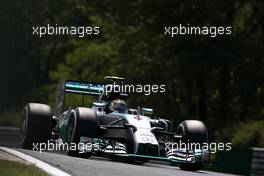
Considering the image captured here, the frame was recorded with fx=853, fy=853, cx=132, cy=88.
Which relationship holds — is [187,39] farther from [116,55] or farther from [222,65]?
[116,55]

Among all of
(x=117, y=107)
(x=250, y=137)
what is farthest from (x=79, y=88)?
(x=250, y=137)

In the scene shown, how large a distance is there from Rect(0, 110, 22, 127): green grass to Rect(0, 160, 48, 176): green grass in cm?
2330

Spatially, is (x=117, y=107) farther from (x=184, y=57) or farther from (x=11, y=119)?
(x=11, y=119)

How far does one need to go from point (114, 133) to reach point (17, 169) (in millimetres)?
5599

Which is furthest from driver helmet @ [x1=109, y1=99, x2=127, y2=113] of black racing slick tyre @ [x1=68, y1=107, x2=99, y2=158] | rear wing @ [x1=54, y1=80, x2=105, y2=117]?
black racing slick tyre @ [x1=68, y1=107, x2=99, y2=158]

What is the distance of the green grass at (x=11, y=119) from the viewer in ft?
117

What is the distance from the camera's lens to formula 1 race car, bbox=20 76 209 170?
15.6m

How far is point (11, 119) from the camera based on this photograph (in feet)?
120

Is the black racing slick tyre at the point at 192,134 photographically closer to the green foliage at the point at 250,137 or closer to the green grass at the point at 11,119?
the green foliage at the point at 250,137

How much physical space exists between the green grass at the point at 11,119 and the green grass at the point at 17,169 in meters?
23.3

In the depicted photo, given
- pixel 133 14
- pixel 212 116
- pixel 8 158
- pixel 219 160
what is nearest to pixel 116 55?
pixel 133 14

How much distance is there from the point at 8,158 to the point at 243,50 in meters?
20.3

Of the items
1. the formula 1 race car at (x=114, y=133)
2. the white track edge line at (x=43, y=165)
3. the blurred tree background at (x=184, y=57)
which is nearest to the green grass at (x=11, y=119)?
the blurred tree background at (x=184, y=57)

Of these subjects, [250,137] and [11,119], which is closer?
[250,137]
